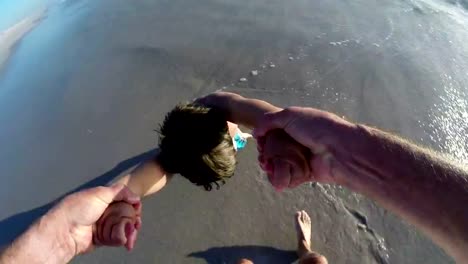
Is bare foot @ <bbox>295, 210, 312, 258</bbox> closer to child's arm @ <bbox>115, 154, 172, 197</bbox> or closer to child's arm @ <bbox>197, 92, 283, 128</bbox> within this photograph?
child's arm @ <bbox>197, 92, 283, 128</bbox>

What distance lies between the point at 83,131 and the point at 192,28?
1.73 m

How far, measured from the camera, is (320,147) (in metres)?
2.23

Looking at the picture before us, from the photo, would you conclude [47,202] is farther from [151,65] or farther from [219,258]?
[151,65]

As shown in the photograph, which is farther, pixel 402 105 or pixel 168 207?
pixel 402 105

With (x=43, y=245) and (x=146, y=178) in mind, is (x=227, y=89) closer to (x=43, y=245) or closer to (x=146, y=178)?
(x=146, y=178)

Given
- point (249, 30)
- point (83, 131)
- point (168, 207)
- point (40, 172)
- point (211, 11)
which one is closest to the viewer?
point (168, 207)

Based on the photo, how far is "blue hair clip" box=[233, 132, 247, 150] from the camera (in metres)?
3.46

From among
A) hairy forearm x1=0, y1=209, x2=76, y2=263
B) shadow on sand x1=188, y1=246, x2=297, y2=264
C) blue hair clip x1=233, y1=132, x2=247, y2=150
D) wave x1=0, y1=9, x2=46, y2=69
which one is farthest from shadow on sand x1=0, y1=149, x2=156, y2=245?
wave x1=0, y1=9, x2=46, y2=69

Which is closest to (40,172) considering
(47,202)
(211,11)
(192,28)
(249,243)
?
(47,202)

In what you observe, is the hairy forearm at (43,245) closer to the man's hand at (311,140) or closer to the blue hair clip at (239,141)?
the man's hand at (311,140)

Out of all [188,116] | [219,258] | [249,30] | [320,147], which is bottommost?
[219,258]

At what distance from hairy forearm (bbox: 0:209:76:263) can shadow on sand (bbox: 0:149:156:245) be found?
3.67 ft

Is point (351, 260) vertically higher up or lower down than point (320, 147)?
lower down

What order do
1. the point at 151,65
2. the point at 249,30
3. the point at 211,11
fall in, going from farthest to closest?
the point at 211,11
the point at 249,30
the point at 151,65
